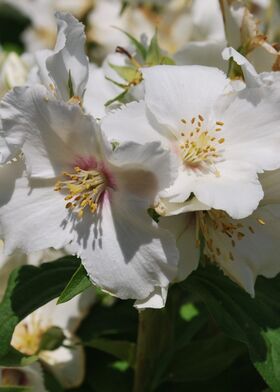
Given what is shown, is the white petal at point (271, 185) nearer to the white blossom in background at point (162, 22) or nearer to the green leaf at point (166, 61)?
the green leaf at point (166, 61)

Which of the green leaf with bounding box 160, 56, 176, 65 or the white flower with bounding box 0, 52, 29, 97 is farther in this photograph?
the white flower with bounding box 0, 52, 29, 97

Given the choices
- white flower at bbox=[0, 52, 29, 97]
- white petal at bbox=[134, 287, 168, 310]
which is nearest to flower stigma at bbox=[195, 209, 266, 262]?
white petal at bbox=[134, 287, 168, 310]

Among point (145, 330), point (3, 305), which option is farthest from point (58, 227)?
point (145, 330)

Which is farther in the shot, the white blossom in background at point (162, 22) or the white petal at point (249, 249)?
the white blossom in background at point (162, 22)

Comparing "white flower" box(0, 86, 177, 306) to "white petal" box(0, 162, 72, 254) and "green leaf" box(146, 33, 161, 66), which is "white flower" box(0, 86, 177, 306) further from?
"green leaf" box(146, 33, 161, 66)

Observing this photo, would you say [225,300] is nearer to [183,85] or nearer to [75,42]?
[183,85]

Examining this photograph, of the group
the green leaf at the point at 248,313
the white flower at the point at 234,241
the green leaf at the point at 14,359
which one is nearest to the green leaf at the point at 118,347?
the green leaf at the point at 14,359
